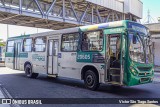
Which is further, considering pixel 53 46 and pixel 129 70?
pixel 53 46

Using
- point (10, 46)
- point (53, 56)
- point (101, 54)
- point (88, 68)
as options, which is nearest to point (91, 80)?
point (88, 68)

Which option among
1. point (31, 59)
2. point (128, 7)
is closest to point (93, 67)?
point (31, 59)

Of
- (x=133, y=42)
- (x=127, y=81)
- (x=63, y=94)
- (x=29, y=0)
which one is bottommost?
(x=63, y=94)

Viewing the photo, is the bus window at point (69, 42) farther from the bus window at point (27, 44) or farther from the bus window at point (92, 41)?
the bus window at point (27, 44)

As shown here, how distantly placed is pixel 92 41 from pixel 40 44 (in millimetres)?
5058

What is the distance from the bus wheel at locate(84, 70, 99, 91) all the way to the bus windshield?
2075mm

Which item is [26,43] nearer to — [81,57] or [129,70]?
[81,57]

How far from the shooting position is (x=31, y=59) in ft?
50.9

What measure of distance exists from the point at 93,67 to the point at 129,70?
207 centimetres

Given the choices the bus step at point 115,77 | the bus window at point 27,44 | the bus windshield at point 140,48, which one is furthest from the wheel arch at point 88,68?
the bus window at point 27,44

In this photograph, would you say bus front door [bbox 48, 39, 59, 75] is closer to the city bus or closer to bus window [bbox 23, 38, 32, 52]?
the city bus

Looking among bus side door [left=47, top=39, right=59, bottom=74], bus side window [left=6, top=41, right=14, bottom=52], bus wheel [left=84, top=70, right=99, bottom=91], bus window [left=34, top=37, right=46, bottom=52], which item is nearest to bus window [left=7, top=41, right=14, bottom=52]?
bus side window [left=6, top=41, right=14, bottom=52]

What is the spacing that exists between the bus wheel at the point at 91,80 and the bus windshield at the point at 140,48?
2.07m

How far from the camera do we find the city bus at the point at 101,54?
9203 millimetres
